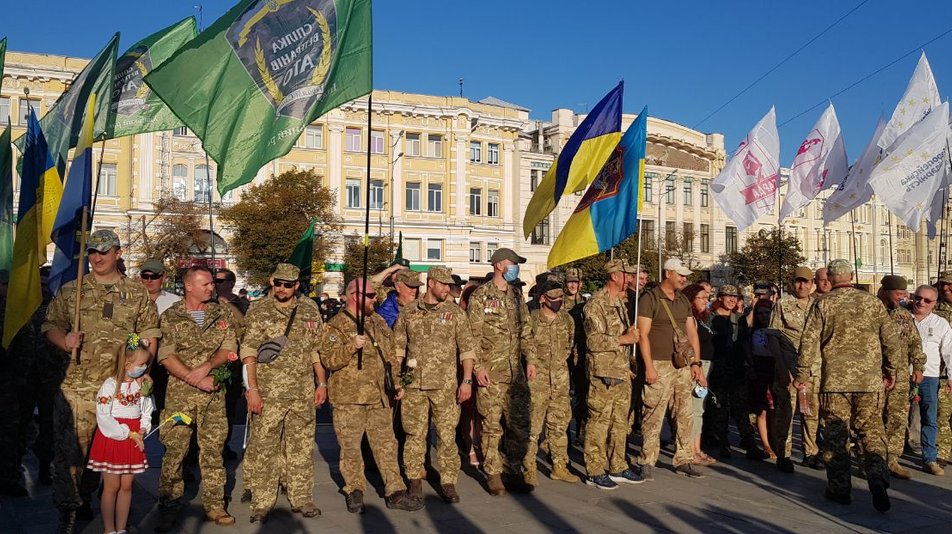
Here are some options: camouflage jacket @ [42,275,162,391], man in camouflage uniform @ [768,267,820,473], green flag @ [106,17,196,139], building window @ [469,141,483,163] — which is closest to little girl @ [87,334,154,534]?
camouflage jacket @ [42,275,162,391]

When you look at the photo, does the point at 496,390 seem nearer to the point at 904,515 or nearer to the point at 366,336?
the point at 366,336

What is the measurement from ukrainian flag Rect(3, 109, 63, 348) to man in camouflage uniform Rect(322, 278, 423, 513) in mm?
2366

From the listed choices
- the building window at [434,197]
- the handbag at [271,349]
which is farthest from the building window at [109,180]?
the handbag at [271,349]

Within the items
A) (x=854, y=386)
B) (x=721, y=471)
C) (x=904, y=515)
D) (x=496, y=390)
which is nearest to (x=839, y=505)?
(x=904, y=515)

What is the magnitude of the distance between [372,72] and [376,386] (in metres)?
2.69

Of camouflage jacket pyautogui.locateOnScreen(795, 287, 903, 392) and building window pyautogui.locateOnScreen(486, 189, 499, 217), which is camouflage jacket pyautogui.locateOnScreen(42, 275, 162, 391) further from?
building window pyautogui.locateOnScreen(486, 189, 499, 217)

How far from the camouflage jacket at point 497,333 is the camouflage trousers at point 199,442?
2449 millimetres

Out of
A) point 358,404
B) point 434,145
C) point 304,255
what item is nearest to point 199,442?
point 358,404

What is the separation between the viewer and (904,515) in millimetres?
7570

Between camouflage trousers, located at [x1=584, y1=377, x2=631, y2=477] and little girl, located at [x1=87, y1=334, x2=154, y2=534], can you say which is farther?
camouflage trousers, located at [x1=584, y1=377, x2=631, y2=477]

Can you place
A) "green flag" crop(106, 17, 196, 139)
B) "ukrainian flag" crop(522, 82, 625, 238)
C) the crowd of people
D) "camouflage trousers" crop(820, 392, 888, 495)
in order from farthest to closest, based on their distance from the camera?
"ukrainian flag" crop(522, 82, 625, 238) < "green flag" crop(106, 17, 196, 139) < "camouflage trousers" crop(820, 392, 888, 495) < the crowd of people

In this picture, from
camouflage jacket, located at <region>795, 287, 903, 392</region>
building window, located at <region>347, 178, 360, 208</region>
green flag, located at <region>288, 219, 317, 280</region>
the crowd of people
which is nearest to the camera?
the crowd of people

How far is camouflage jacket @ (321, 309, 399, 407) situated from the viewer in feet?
25.3

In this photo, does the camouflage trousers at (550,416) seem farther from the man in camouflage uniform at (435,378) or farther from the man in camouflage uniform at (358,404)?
the man in camouflage uniform at (358,404)
